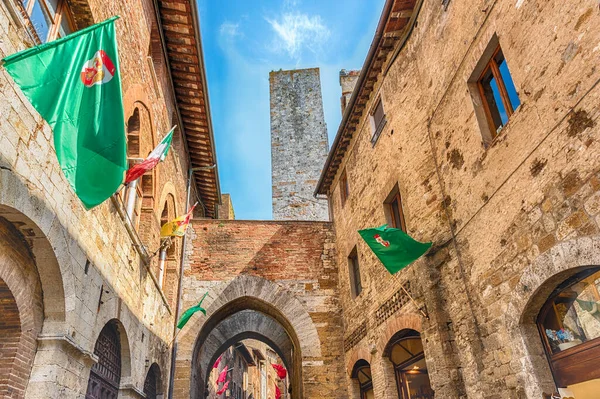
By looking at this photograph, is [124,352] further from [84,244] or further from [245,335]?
[245,335]

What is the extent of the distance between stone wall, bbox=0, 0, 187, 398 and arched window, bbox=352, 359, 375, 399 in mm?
4045

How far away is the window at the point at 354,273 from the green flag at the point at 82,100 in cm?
697

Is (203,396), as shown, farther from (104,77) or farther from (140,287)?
(104,77)

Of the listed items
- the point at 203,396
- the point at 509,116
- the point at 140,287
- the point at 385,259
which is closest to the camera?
the point at 509,116

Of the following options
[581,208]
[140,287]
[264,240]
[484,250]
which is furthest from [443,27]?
[264,240]

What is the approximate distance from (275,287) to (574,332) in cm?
753

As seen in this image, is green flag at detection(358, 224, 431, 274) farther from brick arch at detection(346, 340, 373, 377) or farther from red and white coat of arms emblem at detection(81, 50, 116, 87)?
red and white coat of arms emblem at detection(81, 50, 116, 87)

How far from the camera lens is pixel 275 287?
1059 centimetres

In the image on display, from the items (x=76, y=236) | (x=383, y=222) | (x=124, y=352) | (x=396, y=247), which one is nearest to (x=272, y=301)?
(x=383, y=222)

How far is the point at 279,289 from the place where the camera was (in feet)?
34.7

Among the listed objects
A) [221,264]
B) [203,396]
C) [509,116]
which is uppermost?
[221,264]

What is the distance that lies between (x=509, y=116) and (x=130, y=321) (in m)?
5.50

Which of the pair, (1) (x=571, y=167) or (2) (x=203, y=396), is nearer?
(1) (x=571, y=167)

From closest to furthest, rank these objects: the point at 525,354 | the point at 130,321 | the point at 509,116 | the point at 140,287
Answer: the point at 525,354 < the point at 509,116 < the point at 130,321 < the point at 140,287
